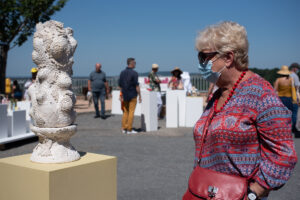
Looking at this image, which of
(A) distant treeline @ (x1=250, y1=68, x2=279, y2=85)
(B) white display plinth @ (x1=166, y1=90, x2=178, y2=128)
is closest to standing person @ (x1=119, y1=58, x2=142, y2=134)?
(B) white display plinth @ (x1=166, y1=90, x2=178, y2=128)

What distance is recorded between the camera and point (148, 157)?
696 centimetres

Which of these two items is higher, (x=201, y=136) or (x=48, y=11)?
(x=48, y=11)

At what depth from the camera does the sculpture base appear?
132 inches

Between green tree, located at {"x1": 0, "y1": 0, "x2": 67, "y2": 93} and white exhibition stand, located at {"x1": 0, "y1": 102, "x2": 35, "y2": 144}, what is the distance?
7.31 m

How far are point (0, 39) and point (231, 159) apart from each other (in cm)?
1523

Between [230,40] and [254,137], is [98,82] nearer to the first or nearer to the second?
[230,40]

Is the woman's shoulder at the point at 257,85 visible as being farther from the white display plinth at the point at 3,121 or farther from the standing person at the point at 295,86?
the standing person at the point at 295,86

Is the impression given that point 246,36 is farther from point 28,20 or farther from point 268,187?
A: point 28,20

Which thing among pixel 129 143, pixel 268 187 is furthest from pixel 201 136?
pixel 129 143

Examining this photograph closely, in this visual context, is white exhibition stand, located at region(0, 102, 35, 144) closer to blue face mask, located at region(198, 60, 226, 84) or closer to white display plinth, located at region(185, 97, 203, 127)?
white display plinth, located at region(185, 97, 203, 127)

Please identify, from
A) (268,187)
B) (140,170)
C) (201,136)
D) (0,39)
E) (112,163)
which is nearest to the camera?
(268,187)

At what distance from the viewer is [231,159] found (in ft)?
6.70

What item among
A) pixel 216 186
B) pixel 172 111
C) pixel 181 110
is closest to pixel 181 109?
pixel 181 110

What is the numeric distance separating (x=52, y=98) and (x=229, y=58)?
194cm
